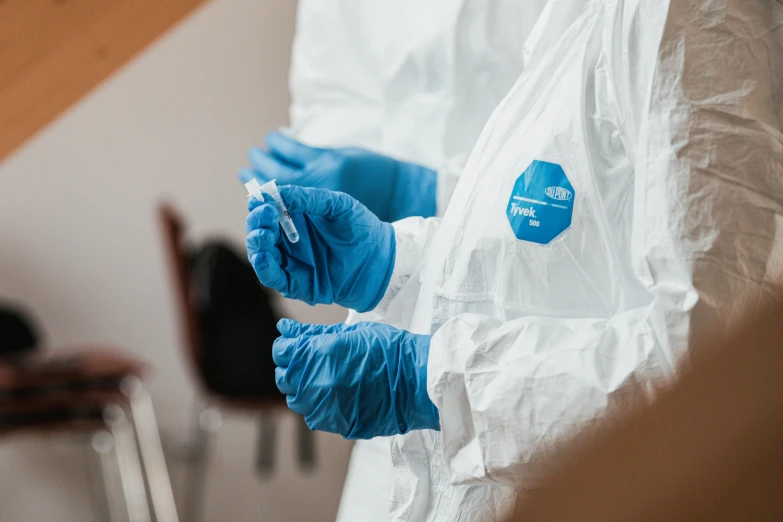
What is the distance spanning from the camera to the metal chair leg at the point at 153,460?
267cm

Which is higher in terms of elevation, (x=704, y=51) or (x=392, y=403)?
(x=704, y=51)

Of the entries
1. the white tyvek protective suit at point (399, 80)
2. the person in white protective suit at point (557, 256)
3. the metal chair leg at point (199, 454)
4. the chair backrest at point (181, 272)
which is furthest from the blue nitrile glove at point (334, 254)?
the metal chair leg at point (199, 454)

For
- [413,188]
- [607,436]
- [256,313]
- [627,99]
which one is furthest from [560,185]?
[256,313]

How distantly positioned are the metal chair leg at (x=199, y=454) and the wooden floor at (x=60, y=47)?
7.53ft

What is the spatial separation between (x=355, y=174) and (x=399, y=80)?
26cm

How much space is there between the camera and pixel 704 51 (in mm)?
699

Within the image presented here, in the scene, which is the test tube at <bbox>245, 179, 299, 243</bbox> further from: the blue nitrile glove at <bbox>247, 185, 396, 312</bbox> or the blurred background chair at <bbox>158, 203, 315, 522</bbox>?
the blurred background chair at <bbox>158, 203, 315, 522</bbox>

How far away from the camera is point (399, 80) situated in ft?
4.27

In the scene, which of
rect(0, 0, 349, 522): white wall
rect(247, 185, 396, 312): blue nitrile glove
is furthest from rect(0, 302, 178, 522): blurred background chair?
rect(247, 185, 396, 312): blue nitrile glove

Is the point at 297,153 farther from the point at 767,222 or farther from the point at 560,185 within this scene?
the point at 767,222

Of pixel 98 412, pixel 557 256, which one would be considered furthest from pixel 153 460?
pixel 557 256

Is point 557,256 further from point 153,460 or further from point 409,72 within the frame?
point 153,460

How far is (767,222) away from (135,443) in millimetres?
2545

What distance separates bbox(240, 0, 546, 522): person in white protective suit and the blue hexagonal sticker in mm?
371
